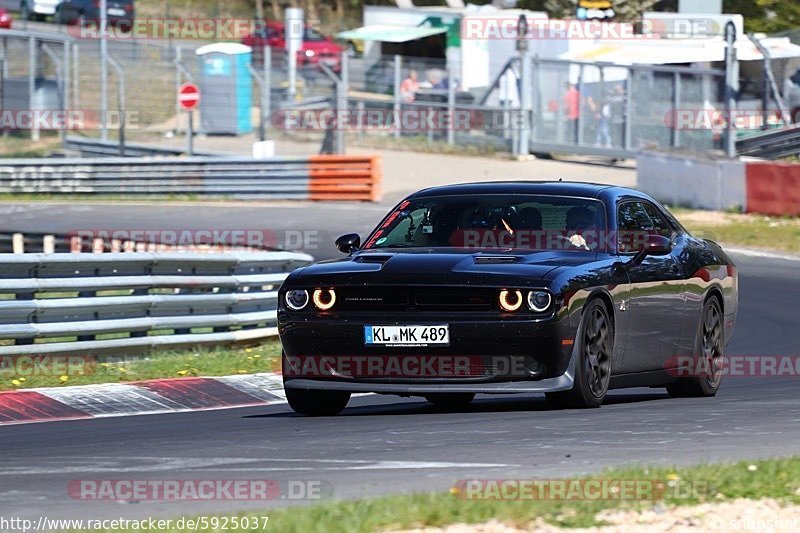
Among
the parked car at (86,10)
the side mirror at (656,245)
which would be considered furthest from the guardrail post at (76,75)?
the side mirror at (656,245)

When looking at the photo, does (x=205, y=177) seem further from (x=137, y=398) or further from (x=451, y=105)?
(x=137, y=398)

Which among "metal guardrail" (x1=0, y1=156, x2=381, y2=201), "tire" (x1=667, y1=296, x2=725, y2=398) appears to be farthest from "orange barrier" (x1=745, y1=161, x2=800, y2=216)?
"tire" (x1=667, y1=296, x2=725, y2=398)

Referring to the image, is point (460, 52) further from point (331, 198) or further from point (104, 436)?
point (104, 436)

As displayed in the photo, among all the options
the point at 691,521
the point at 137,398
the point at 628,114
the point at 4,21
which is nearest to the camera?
the point at 691,521

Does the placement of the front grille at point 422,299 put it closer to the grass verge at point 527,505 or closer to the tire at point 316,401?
the tire at point 316,401

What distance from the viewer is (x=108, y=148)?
121 feet

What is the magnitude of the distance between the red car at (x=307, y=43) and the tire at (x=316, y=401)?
39.5 meters

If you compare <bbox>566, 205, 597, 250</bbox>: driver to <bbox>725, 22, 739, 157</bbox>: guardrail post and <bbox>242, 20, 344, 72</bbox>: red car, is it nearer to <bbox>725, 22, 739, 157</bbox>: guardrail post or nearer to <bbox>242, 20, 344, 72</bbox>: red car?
<bbox>725, 22, 739, 157</bbox>: guardrail post

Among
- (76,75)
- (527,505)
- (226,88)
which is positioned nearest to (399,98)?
(226,88)

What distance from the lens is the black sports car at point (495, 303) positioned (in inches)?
317

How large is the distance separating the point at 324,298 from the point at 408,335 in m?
0.58

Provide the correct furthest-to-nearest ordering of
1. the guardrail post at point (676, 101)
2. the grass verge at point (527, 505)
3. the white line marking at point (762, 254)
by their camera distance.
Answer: the guardrail post at point (676, 101), the white line marking at point (762, 254), the grass verge at point (527, 505)

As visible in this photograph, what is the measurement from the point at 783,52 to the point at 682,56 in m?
3.25

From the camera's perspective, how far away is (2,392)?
1001cm
